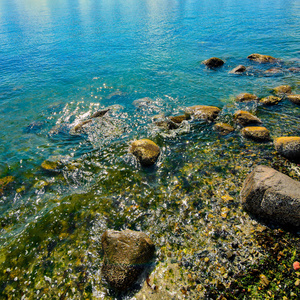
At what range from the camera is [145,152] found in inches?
491

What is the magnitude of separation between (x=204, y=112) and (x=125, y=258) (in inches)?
536

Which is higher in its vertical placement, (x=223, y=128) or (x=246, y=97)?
(x=246, y=97)

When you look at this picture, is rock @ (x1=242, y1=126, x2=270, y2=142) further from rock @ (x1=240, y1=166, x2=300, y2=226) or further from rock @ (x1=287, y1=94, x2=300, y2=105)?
rock @ (x1=287, y1=94, x2=300, y2=105)

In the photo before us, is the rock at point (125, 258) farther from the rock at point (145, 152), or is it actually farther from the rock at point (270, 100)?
the rock at point (270, 100)

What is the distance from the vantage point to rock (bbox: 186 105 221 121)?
16.4 m

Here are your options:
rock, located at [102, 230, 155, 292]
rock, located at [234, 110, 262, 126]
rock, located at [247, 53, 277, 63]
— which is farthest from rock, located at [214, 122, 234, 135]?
rock, located at [247, 53, 277, 63]

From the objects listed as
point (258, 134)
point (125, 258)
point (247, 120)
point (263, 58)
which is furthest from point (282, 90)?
point (125, 258)

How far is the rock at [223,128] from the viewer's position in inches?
576

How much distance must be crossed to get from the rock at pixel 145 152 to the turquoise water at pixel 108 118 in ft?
1.96

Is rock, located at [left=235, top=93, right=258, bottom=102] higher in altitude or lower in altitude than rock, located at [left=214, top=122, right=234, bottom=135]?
higher

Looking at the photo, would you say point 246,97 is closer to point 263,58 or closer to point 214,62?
point 214,62

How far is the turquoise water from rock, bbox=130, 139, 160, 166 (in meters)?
0.60

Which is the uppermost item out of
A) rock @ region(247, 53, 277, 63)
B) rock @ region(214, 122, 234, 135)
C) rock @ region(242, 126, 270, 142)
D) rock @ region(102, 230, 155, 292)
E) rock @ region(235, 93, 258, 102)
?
rock @ region(247, 53, 277, 63)

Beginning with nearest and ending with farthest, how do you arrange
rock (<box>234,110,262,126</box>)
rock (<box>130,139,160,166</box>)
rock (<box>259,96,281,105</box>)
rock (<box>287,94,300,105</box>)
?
rock (<box>130,139,160,166</box>), rock (<box>234,110,262,126</box>), rock (<box>287,94,300,105</box>), rock (<box>259,96,281,105</box>)
